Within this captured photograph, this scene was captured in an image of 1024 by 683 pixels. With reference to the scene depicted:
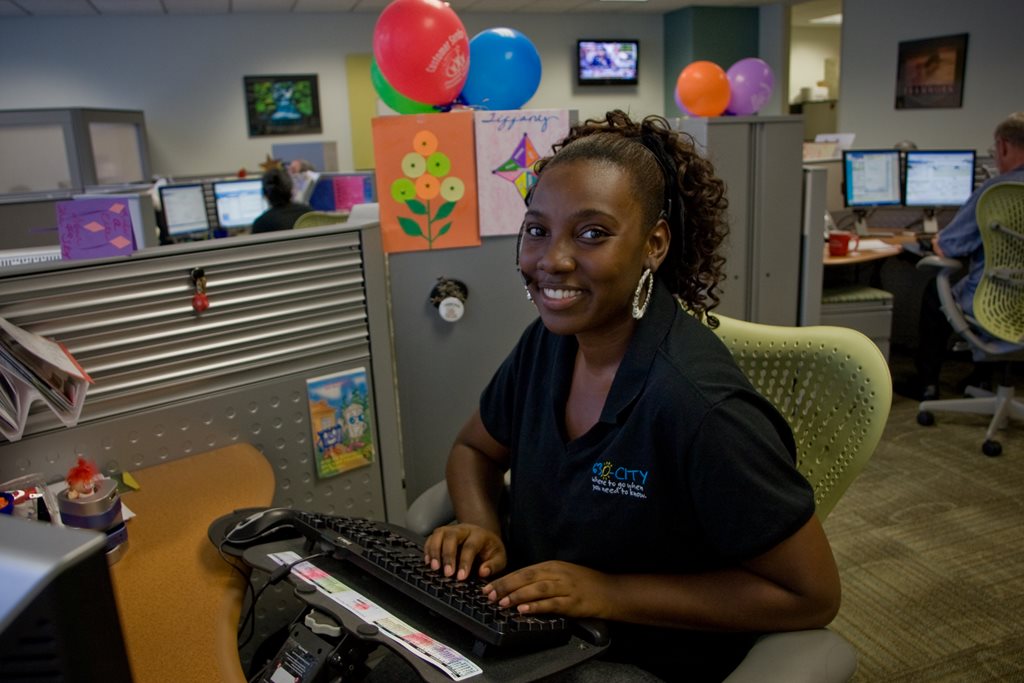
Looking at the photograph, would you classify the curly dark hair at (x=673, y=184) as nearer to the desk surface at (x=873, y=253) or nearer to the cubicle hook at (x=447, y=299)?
the cubicle hook at (x=447, y=299)

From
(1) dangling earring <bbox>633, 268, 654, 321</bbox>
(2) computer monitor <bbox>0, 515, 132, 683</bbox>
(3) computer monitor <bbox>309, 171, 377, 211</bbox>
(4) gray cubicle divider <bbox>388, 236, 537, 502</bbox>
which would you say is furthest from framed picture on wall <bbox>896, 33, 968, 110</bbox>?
(2) computer monitor <bbox>0, 515, 132, 683</bbox>

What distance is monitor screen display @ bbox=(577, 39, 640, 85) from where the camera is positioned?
9.45m

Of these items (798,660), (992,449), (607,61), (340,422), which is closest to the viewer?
(798,660)

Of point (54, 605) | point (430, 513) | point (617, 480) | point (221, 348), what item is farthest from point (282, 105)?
point (54, 605)

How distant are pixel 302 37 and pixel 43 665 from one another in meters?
8.91

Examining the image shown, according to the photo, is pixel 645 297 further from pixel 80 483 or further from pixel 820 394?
pixel 80 483

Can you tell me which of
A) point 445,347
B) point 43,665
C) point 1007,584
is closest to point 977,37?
point 1007,584

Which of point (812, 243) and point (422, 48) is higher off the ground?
point (422, 48)

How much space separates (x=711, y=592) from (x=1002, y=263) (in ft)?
9.18

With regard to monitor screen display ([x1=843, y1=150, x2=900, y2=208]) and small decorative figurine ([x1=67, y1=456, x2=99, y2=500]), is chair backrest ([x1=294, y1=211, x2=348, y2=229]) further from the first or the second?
monitor screen display ([x1=843, y1=150, x2=900, y2=208])

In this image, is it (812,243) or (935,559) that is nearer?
(935,559)

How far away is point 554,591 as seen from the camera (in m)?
0.96

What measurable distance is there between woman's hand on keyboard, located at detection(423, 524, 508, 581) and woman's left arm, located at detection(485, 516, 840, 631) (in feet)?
0.37

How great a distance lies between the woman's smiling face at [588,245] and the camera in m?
1.07
